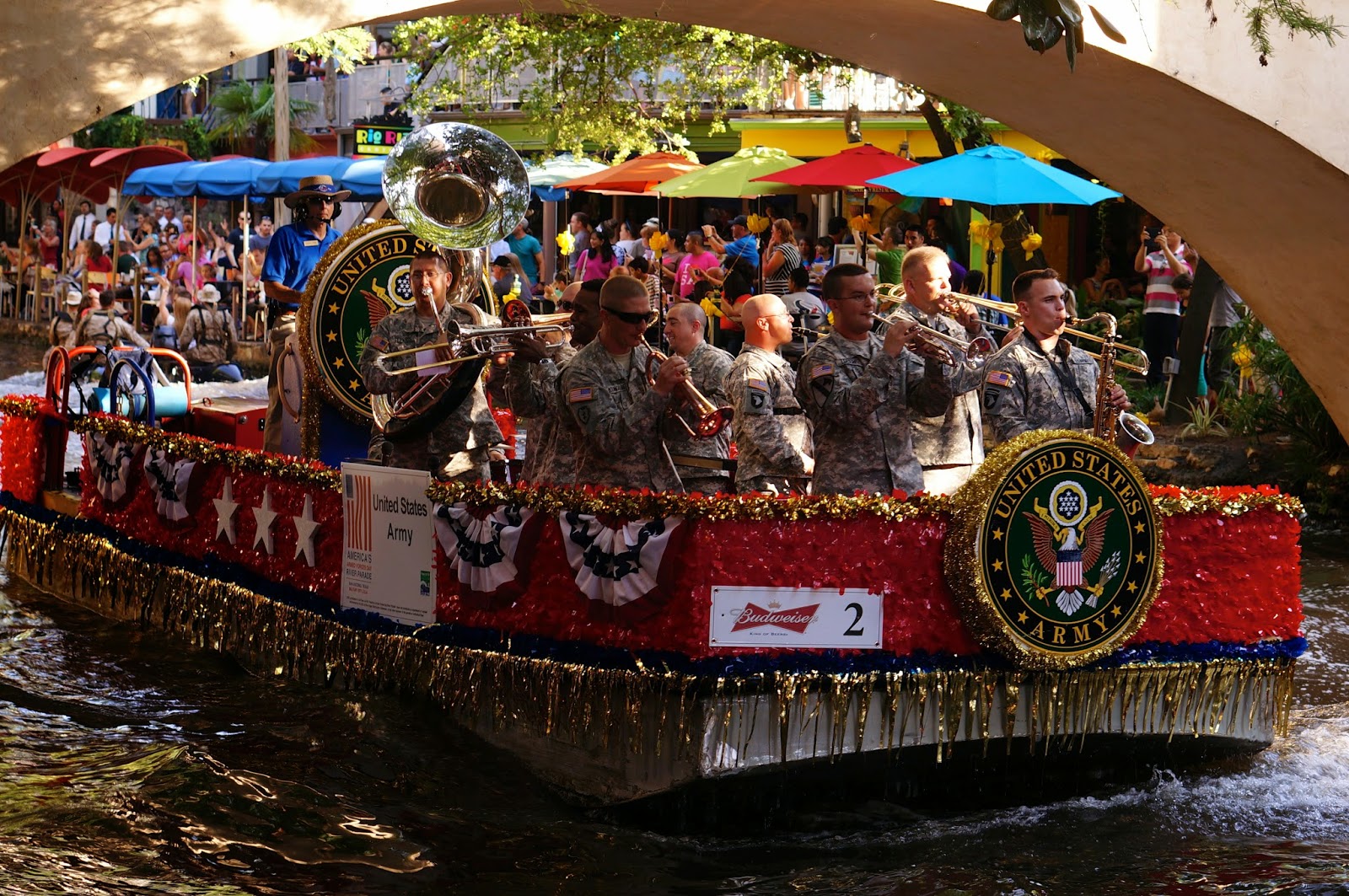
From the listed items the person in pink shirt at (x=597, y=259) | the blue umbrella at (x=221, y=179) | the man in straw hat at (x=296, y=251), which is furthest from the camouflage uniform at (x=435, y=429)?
the blue umbrella at (x=221, y=179)

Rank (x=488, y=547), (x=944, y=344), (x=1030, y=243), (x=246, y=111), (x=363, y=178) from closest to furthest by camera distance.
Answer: (x=488, y=547), (x=944, y=344), (x=1030, y=243), (x=363, y=178), (x=246, y=111)

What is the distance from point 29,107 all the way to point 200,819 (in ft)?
9.37

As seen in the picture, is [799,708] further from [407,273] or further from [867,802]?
[407,273]

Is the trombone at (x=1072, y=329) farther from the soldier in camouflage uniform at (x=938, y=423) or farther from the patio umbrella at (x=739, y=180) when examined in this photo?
the patio umbrella at (x=739, y=180)

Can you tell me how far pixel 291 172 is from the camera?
2575 centimetres

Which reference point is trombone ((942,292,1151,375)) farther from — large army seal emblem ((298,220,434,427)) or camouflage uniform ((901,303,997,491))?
large army seal emblem ((298,220,434,427))

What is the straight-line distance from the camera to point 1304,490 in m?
14.9

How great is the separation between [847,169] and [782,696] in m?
10.8

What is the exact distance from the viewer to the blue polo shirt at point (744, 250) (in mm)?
19688

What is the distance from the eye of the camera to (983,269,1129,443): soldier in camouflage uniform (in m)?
8.18

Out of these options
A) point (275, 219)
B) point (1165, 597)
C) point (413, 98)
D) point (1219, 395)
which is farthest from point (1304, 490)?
point (275, 219)

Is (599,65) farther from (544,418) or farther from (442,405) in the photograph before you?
(544,418)

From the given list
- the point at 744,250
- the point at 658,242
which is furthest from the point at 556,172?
the point at 658,242

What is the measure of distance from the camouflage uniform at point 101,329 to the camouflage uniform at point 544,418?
1072 centimetres
